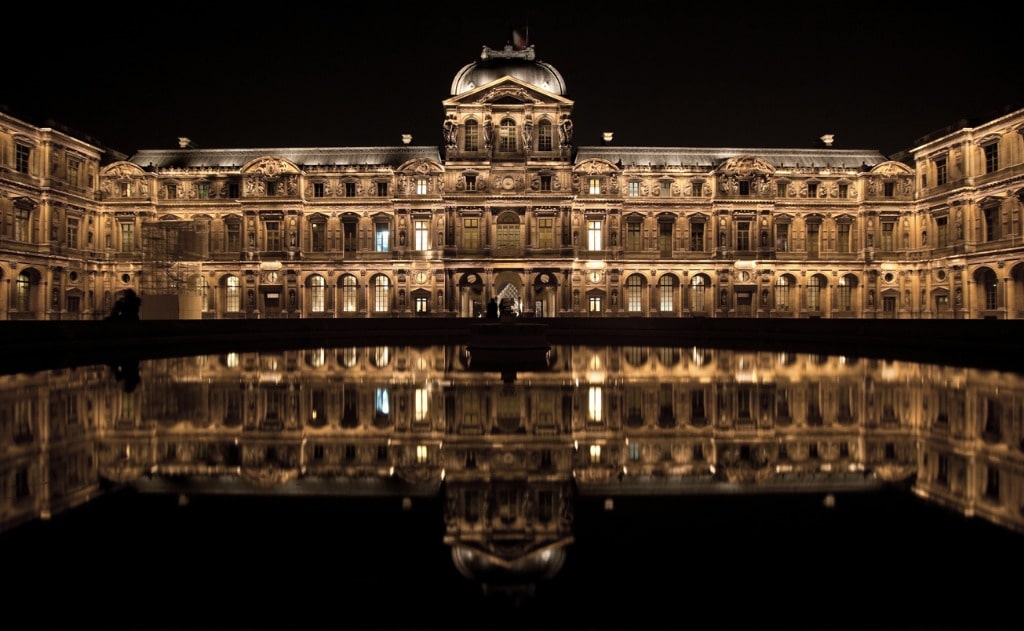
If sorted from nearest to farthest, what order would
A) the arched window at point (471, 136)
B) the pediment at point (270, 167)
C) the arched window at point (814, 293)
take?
1. the arched window at point (471, 136)
2. the pediment at point (270, 167)
3. the arched window at point (814, 293)

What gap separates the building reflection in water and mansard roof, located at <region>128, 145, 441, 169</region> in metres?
41.4

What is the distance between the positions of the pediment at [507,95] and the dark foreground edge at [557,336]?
63.1 feet

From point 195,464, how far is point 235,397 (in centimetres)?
491

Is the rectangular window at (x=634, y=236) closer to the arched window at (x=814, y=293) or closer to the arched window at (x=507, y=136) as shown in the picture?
the arched window at (x=507, y=136)

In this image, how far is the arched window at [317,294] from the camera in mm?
52312

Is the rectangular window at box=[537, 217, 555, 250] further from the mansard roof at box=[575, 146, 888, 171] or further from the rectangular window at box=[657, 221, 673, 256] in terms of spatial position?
the rectangular window at box=[657, 221, 673, 256]

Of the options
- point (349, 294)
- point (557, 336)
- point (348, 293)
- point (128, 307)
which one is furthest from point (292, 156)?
point (557, 336)

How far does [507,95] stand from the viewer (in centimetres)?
4916

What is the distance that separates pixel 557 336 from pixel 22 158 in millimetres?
36477

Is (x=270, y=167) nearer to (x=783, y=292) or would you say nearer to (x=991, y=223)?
(x=783, y=292)

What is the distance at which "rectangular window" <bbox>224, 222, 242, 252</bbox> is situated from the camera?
52.2 m

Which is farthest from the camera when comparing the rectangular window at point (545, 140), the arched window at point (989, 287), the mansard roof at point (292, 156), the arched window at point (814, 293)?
the mansard roof at point (292, 156)

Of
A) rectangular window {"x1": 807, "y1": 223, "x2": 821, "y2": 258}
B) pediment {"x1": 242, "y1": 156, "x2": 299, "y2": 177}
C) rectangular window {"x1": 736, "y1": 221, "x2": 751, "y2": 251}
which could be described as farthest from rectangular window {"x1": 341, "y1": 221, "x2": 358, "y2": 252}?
rectangular window {"x1": 807, "y1": 223, "x2": 821, "y2": 258}

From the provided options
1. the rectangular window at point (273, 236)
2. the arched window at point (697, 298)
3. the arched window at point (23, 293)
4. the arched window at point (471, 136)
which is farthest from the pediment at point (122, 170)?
the arched window at point (697, 298)
